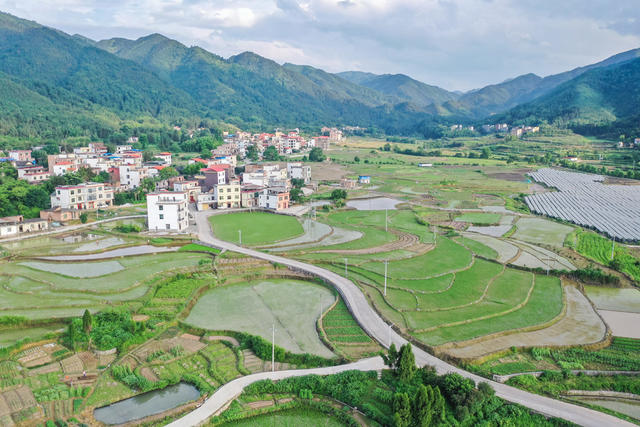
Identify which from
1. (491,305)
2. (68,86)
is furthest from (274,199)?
(68,86)

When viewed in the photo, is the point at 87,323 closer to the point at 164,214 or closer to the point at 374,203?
the point at 164,214

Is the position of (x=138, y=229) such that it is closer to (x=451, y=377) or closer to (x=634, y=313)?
(x=451, y=377)

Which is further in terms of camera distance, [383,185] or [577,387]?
[383,185]

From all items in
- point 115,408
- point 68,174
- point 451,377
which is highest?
point 68,174

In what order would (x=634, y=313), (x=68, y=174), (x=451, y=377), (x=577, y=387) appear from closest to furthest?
(x=451, y=377), (x=577, y=387), (x=634, y=313), (x=68, y=174)

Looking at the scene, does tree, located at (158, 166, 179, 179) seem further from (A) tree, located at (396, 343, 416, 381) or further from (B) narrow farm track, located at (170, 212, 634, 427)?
(A) tree, located at (396, 343, 416, 381)

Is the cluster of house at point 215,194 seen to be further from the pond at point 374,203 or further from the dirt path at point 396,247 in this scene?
the dirt path at point 396,247

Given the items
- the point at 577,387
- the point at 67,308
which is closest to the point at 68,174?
the point at 67,308
